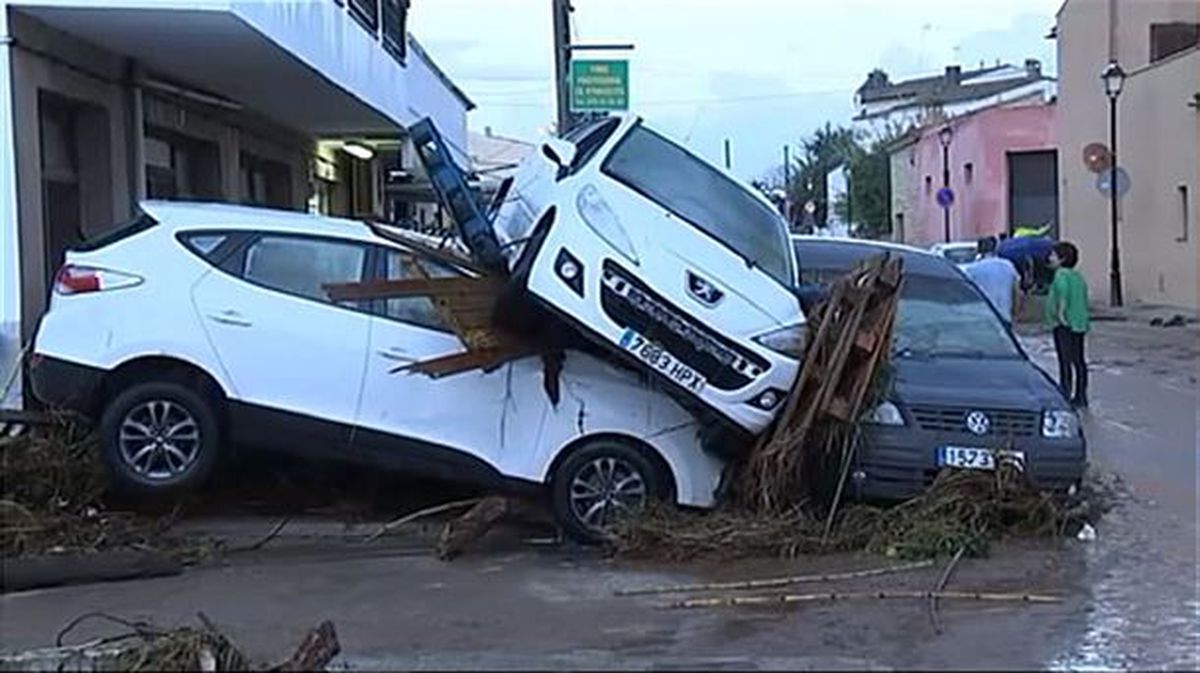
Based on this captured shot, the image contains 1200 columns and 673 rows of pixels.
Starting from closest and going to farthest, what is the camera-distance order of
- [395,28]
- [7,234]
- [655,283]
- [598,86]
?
[655,283] → [7,234] → [395,28] → [598,86]

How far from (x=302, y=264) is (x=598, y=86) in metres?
12.0

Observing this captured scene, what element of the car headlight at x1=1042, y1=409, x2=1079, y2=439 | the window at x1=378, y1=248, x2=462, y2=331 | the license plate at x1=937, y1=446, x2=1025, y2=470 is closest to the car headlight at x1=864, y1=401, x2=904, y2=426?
the license plate at x1=937, y1=446, x2=1025, y2=470

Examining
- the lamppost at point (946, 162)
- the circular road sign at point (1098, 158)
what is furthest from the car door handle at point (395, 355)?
the lamppost at point (946, 162)

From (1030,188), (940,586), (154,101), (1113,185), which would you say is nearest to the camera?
(940,586)

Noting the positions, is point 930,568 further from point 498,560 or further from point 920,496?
point 498,560

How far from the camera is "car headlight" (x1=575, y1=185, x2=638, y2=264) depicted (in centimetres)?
1017

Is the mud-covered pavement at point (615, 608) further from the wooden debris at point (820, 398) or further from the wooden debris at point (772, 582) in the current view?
the wooden debris at point (820, 398)

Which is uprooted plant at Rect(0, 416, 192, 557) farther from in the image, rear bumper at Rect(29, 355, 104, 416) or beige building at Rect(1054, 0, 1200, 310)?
beige building at Rect(1054, 0, 1200, 310)

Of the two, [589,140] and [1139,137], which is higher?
[1139,137]

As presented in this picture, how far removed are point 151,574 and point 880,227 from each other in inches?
2696

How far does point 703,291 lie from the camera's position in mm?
10234

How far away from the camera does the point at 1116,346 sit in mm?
26312

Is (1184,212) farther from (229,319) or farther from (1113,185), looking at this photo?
(229,319)

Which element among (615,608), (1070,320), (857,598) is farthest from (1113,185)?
(615,608)
